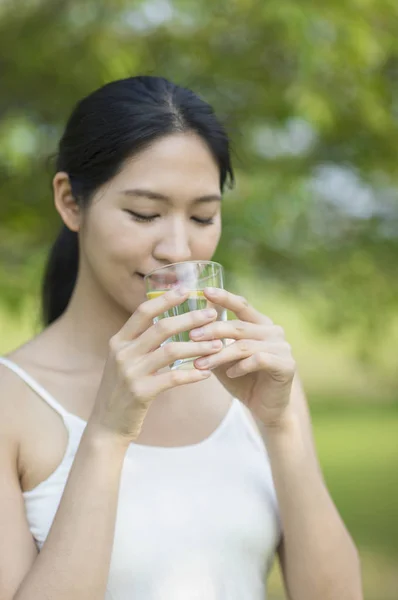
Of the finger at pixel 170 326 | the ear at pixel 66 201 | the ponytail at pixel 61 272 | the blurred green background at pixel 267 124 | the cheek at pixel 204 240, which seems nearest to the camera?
the finger at pixel 170 326

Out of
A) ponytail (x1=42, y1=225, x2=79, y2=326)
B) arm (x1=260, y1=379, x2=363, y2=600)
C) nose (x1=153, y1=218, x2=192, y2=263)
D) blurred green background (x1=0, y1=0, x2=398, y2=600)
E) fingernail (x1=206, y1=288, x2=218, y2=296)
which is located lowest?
arm (x1=260, y1=379, x2=363, y2=600)


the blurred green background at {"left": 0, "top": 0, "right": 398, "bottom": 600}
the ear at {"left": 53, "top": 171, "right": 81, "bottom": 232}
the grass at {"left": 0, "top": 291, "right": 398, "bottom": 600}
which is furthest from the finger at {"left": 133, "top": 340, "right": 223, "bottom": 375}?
the grass at {"left": 0, "top": 291, "right": 398, "bottom": 600}

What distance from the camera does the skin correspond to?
2.46 metres

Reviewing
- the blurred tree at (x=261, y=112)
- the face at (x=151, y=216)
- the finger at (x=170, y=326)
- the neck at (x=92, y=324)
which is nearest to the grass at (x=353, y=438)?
the blurred tree at (x=261, y=112)

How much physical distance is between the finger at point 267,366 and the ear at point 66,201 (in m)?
0.69

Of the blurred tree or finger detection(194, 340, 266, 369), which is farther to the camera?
the blurred tree

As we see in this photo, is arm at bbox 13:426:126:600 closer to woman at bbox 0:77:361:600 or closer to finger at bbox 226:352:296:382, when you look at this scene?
woman at bbox 0:77:361:600

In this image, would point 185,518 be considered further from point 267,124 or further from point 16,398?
point 267,124

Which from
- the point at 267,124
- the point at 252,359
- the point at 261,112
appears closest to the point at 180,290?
the point at 252,359

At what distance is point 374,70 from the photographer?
5.59 m

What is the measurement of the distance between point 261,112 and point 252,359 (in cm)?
353

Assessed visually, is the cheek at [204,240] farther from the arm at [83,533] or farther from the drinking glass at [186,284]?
the arm at [83,533]

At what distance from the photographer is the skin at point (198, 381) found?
2.46m

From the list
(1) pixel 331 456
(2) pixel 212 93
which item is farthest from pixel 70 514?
(1) pixel 331 456
